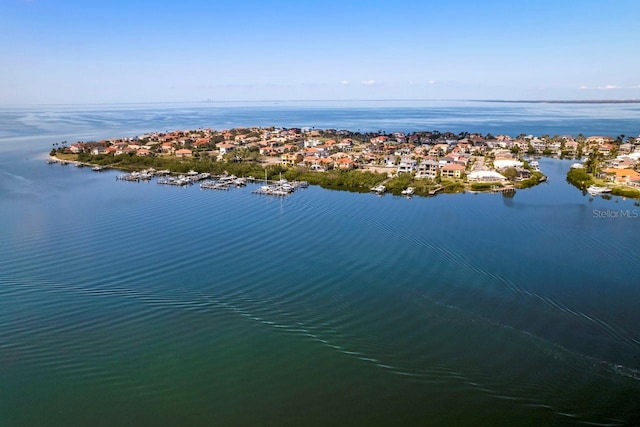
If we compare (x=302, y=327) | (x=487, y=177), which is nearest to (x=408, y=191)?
(x=487, y=177)

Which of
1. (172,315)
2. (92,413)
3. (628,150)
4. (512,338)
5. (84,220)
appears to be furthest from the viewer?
(628,150)

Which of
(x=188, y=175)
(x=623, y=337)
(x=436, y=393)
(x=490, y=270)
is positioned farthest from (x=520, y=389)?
(x=188, y=175)

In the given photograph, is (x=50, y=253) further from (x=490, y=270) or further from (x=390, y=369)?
(x=490, y=270)

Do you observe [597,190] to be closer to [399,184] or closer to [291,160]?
[399,184]

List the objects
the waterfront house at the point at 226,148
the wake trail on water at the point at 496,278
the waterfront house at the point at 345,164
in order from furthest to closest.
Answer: the waterfront house at the point at 226,148 < the waterfront house at the point at 345,164 < the wake trail on water at the point at 496,278

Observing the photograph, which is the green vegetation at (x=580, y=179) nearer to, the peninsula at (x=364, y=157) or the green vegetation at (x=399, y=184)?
the peninsula at (x=364, y=157)

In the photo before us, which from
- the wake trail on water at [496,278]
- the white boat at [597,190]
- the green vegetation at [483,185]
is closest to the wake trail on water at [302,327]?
the wake trail on water at [496,278]
